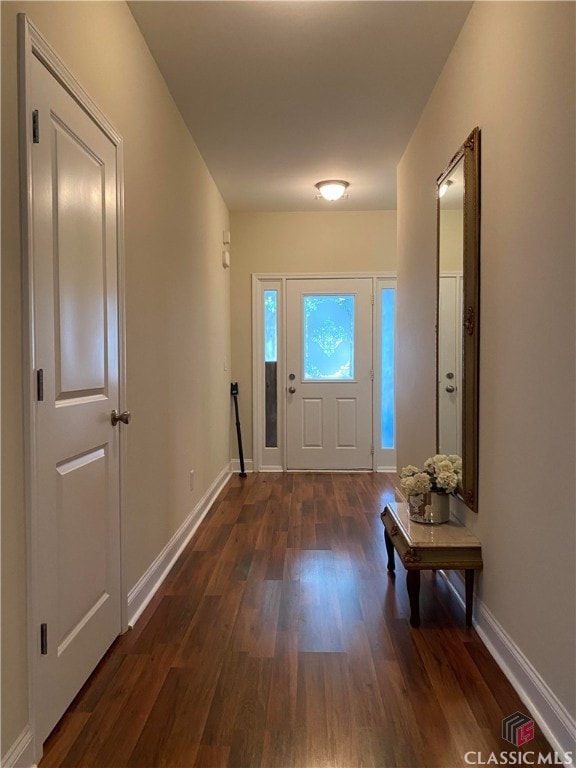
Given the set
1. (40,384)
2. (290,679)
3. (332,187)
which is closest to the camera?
(40,384)

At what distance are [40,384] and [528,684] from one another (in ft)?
5.77

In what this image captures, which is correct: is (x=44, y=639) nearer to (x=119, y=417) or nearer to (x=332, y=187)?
(x=119, y=417)

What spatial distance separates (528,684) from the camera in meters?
1.62

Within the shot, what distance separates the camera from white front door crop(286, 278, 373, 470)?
535 centimetres

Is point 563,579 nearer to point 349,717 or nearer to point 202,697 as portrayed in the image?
point 349,717

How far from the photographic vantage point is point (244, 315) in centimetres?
538

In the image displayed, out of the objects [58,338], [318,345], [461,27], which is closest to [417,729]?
[58,338]

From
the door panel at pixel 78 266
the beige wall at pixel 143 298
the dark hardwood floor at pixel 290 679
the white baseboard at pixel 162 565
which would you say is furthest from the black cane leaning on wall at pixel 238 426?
the door panel at pixel 78 266

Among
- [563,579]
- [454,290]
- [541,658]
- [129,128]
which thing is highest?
[129,128]

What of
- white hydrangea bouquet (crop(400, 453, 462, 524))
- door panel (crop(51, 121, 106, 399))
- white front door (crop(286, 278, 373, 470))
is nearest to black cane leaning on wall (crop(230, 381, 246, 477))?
white front door (crop(286, 278, 373, 470))

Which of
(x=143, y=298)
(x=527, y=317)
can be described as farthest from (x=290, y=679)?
(x=143, y=298)

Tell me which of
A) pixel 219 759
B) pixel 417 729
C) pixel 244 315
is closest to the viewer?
pixel 219 759

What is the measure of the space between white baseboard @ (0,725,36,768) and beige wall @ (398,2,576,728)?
1458 millimetres

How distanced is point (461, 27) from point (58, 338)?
7.42 feet
